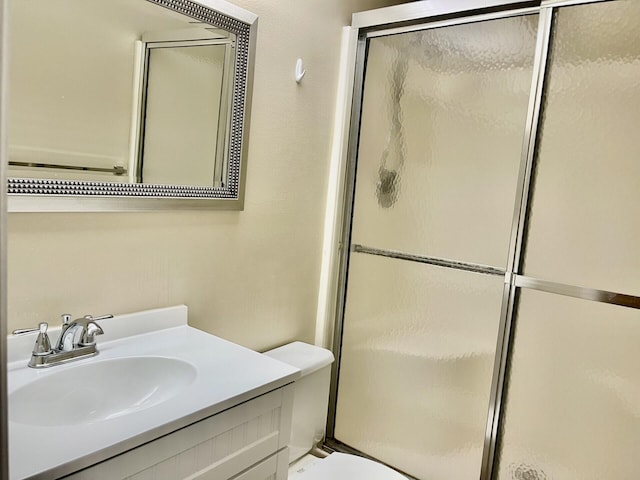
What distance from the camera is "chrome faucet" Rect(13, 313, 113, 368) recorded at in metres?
1.24

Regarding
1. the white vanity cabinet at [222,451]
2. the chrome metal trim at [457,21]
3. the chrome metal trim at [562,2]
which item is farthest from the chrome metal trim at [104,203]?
the chrome metal trim at [562,2]

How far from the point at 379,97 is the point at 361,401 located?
137 cm

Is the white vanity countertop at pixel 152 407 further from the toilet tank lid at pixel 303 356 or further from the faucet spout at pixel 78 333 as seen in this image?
the toilet tank lid at pixel 303 356

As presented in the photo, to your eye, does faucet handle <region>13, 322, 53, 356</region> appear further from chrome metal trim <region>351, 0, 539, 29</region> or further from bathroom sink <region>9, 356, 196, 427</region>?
chrome metal trim <region>351, 0, 539, 29</region>

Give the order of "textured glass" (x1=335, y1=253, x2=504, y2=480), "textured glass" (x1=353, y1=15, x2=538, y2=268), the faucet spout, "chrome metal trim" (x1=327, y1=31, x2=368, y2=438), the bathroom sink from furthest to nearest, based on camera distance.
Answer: "chrome metal trim" (x1=327, y1=31, x2=368, y2=438) → "textured glass" (x1=335, y1=253, x2=504, y2=480) → "textured glass" (x1=353, y1=15, x2=538, y2=268) → the faucet spout → the bathroom sink

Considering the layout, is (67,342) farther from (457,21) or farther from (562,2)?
(562,2)

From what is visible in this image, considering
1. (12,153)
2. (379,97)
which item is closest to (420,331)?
(379,97)

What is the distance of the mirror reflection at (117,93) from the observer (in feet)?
3.97

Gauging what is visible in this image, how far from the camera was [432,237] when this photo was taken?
2021mm

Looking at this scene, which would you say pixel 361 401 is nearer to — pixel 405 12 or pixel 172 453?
pixel 172 453

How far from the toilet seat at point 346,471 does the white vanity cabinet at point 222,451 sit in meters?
0.51

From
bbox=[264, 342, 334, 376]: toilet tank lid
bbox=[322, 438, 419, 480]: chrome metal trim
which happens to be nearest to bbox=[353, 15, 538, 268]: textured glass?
bbox=[264, 342, 334, 376]: toilet tank lid

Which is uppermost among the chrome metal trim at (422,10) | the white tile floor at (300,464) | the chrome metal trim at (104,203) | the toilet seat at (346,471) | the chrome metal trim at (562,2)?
→ the chrome metal trim at (422,10)

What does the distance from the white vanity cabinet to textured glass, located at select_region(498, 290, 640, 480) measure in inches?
37.0
